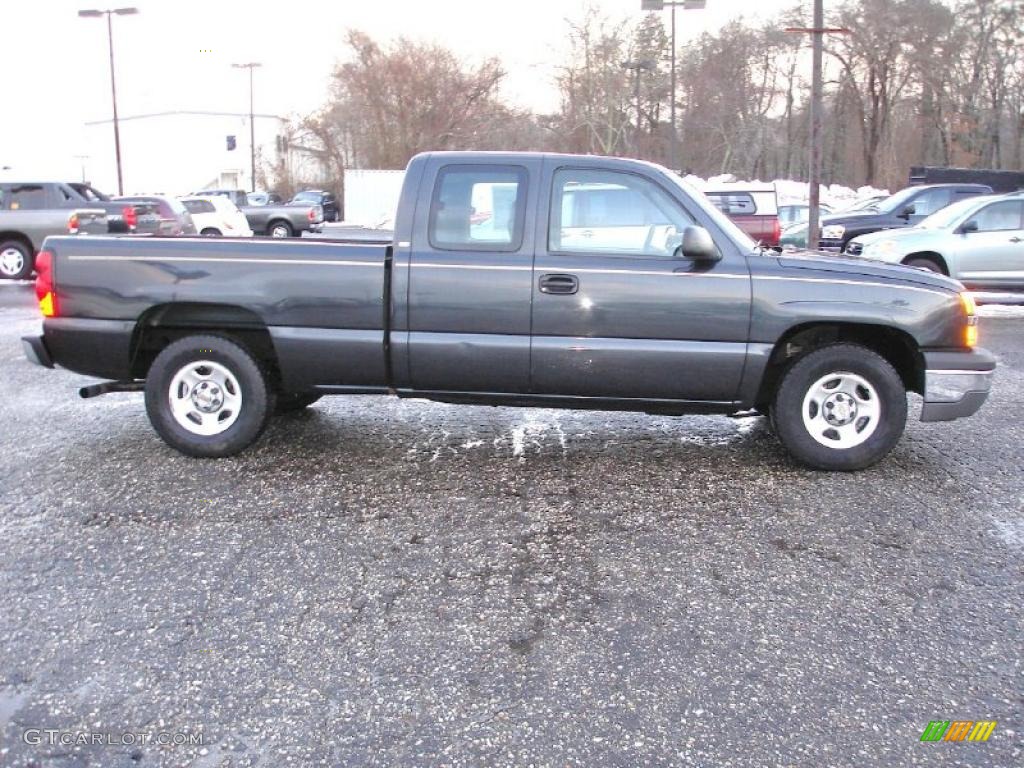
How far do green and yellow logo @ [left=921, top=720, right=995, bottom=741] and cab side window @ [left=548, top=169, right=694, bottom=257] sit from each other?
9.60 ft

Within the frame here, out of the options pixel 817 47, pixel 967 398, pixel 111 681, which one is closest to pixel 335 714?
pixel 111 681

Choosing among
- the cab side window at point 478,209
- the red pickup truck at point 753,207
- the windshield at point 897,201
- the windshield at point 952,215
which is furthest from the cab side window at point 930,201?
the cab side window at point 478,209

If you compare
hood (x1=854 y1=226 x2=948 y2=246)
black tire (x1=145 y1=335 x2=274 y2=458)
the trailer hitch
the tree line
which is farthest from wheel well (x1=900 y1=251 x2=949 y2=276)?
the tree line

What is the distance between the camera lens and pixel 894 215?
1723cm

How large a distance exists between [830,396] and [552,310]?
169cm

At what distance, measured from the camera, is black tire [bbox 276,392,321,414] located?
6.25m

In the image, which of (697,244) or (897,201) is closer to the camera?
(697,244)

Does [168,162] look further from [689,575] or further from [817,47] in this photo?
[689,575]

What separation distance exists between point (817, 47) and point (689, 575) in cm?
1481

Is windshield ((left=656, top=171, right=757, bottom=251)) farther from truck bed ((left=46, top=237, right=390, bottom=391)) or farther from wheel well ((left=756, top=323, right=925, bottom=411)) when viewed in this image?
truck bed ((left=46, top=237, right=390, bottom=391))

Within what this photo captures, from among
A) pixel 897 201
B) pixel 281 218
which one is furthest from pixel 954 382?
pixel 281 218

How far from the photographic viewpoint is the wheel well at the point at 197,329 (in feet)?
17.3

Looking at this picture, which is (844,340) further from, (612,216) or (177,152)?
(177,152)

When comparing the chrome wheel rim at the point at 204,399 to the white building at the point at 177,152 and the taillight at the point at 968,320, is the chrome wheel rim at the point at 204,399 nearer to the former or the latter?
the taillight at the point at 968,320
